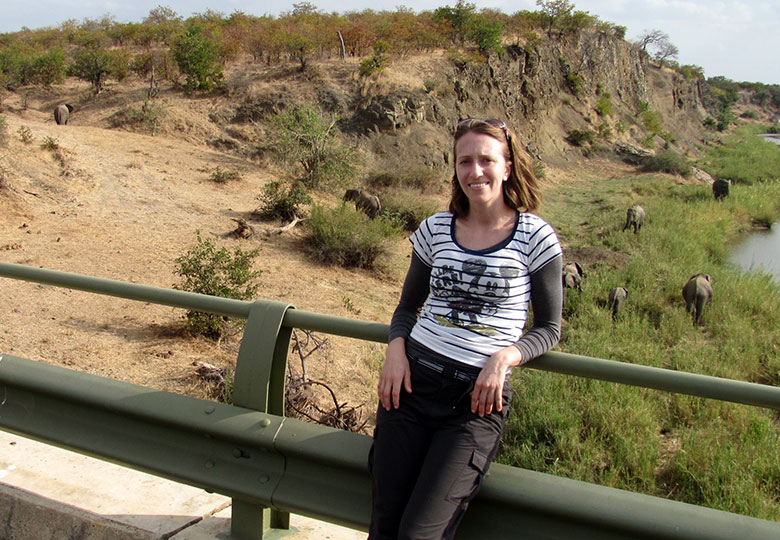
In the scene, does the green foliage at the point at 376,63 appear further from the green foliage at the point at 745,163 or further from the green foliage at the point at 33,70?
the green foliage at the point at 745,163

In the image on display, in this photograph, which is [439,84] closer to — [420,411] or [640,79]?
[420,411]

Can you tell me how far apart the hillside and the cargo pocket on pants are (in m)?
4.28

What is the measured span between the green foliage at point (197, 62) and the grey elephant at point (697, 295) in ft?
47.9

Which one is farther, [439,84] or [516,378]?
[439,84]

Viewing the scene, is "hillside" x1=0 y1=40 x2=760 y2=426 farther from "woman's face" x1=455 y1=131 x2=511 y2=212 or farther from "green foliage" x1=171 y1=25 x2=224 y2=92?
"woman's face" x1=455 y1=131 x2=511 y2=212

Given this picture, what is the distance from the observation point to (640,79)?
152ft

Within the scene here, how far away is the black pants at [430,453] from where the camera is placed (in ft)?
6.24

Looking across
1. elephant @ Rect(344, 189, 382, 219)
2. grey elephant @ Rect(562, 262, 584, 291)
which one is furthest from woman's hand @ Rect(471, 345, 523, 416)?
elephant @ Rect(344, 189, 382, 219)

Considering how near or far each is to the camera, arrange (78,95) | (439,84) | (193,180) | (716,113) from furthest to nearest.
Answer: (716,113) → (439,84) → (78,95) → (193,180)

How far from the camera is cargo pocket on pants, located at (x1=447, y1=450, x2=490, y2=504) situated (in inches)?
75.2

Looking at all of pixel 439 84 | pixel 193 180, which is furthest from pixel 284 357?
pixel 439 84

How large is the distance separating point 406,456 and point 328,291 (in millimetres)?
7479

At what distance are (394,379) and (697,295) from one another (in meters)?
9.02

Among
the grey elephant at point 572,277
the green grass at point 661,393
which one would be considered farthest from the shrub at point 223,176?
the green grass at point 661,393
